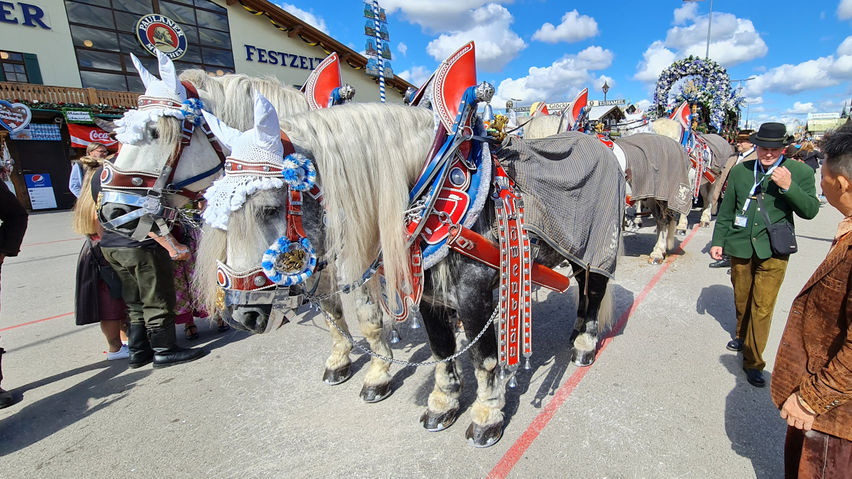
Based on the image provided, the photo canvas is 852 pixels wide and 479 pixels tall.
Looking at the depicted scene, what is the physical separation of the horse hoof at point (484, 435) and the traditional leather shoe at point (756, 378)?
6.11ft

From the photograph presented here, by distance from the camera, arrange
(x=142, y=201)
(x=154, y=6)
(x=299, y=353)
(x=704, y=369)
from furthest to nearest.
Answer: (x=154, y=6) < (x=299, y=353) < (x=704, y=369) < (x=142, y=201)

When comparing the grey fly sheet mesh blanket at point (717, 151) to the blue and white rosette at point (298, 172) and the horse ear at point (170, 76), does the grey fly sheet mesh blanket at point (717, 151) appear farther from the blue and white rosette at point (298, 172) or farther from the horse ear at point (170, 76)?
the horse ear at point (170, 76)

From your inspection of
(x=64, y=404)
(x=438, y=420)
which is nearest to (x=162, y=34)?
(x=64, y=404)

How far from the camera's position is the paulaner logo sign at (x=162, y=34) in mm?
14289

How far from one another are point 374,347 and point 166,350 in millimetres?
2005

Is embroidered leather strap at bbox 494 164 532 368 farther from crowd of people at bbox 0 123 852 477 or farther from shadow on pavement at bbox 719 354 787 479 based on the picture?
shadow on pavement at bbox 719 354 787 479

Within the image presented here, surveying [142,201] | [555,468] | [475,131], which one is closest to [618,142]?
[475,131]

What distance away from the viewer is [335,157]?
1576 millimetres

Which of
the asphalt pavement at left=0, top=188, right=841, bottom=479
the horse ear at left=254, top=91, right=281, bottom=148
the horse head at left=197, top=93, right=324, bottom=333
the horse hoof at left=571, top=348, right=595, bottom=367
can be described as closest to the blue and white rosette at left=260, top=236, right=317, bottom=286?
the horse head at left=197, top=93, right=324, bottom=333

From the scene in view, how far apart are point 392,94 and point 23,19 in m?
14.1

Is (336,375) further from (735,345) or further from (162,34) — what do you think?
(162,34)

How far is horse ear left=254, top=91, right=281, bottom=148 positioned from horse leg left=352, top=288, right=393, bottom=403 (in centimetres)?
148

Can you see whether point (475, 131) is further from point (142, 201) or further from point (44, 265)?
point (44, 265)

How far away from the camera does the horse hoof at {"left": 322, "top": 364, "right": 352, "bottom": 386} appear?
118 inches
